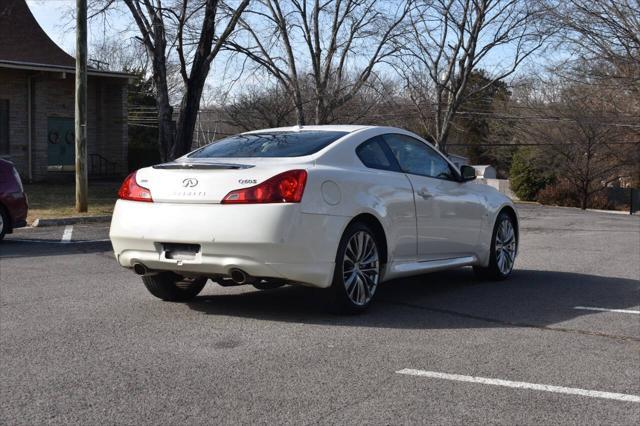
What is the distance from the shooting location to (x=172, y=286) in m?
7.39

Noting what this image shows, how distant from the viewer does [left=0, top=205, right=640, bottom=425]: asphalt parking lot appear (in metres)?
4.34

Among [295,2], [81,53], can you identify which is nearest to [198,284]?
[81,53]

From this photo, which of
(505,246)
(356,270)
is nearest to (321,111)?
(505,246)

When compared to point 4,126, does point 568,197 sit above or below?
below

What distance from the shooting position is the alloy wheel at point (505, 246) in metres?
9.05

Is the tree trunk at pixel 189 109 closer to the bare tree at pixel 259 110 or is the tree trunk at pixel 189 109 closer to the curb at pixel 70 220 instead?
the curb at pixel 70 220

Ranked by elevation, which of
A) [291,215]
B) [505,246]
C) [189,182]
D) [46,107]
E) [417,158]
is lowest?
[505,246]

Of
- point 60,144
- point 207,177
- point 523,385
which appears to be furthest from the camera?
point 60,144

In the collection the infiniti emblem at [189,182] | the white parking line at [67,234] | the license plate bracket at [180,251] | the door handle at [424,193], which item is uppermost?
the infiniti emblem at [189,182]

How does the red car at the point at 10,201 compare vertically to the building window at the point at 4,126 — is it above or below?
below

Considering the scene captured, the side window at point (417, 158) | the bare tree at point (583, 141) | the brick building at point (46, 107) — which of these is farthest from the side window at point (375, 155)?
the bare tree at point (583, 141)

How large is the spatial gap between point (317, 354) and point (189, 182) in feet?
6.22

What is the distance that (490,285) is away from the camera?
348 inches

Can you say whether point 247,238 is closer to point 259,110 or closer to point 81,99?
point 81,99
